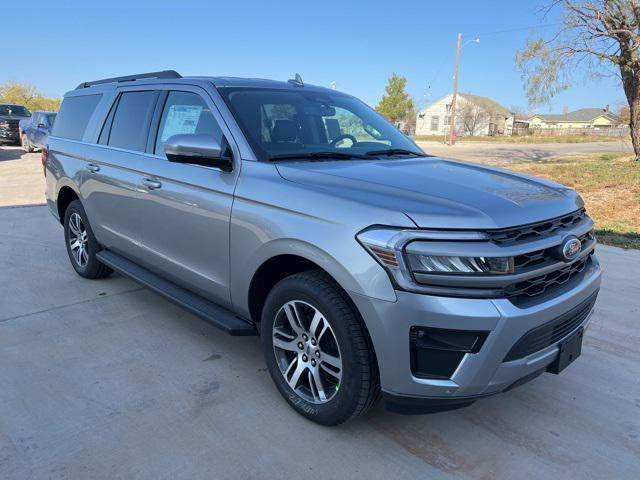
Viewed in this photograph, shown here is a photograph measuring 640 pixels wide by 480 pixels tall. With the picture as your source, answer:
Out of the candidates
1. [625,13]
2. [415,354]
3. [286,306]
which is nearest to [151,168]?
[286,306]

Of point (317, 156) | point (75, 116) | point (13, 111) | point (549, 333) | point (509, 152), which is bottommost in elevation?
point (549, 333)

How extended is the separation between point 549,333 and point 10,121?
24737 millimetres

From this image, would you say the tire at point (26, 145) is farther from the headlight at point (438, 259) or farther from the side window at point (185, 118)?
the headlight at point (438, 259)

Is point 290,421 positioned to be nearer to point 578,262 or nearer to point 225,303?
point 225,303

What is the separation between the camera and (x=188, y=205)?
321cm

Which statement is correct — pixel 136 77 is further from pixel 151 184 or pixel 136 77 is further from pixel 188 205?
pixel 188 205

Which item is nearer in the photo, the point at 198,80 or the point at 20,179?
the point at 198,80

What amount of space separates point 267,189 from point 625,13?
17009 millimetres

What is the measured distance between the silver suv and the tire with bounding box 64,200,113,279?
0.76 meters

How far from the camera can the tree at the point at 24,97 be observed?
55.3m

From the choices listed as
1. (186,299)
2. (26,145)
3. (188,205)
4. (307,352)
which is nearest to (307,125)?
(188,205)

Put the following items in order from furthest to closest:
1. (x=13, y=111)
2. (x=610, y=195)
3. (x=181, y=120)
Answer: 1. (x=13, y=111)
2. (x=610, y=195)
3. (x=181, y=120)

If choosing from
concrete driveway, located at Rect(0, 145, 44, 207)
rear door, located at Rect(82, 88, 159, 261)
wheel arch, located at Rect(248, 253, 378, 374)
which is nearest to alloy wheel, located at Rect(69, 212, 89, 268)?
rear door, located at Rect(82, 88, 159, 261)

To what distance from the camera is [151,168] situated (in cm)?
359
